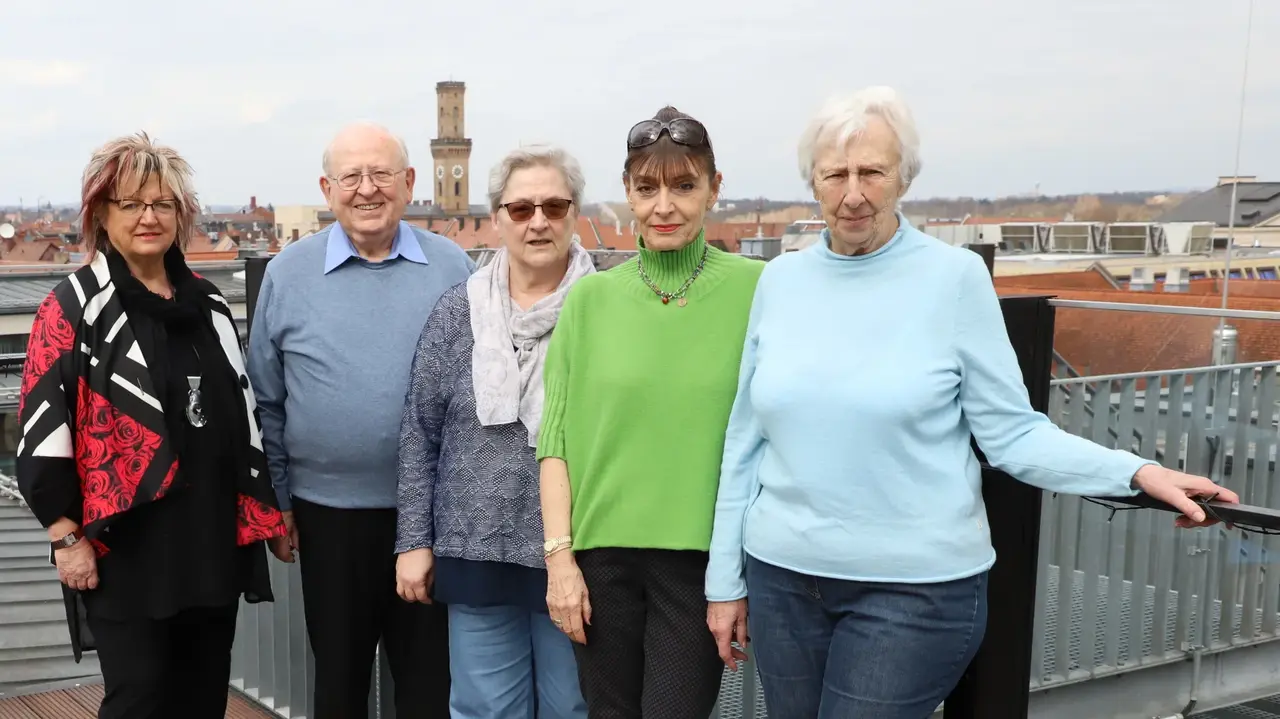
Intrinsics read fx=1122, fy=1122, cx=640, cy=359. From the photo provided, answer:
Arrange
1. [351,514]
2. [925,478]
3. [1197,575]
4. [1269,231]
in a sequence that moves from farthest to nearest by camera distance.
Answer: [1269,231]
[1197,575]
[351,514]
[925,478]

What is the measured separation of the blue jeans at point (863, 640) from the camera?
165 cm

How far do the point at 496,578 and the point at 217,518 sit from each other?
1.98 feet

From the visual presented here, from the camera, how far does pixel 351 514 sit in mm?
2402

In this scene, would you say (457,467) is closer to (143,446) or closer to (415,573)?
(415,573)

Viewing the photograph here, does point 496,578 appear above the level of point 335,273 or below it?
below

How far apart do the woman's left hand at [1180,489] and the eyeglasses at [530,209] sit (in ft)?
3.68

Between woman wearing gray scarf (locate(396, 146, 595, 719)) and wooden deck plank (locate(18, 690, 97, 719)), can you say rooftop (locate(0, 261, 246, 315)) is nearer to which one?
wooden deck plank (locate(18, 690, 97, 719))

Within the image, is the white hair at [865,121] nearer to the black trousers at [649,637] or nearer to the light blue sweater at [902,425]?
the light blue sweater at [902,425]

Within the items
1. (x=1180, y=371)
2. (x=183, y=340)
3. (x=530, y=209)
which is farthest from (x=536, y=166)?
(x=1180, y=371)

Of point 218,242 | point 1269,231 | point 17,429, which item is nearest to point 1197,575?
point 17,429

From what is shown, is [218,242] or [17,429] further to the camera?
[218,242]

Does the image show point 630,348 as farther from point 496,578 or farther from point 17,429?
point 17,429

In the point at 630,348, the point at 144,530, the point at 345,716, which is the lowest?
the point at 345,716

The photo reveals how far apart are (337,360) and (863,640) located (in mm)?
1280
